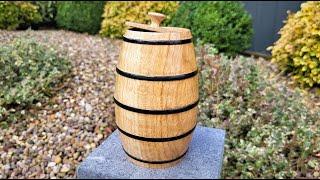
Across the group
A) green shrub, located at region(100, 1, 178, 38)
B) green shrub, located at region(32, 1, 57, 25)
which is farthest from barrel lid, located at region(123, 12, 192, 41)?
green shrub, located at region(32, 1, 57, 25)

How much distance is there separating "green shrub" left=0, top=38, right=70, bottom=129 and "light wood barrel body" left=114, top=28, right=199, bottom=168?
4.54ft

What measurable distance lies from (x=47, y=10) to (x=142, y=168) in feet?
15.2

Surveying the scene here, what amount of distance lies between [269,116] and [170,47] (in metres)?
1.72

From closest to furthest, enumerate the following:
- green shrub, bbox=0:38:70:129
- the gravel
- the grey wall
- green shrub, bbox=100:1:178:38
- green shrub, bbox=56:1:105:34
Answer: the gravel
green shrub, bbox=0:38:70:129
green shrub, bbox=100:1:178:38
green shrub, bbox=56:1:105:34
the grey wall

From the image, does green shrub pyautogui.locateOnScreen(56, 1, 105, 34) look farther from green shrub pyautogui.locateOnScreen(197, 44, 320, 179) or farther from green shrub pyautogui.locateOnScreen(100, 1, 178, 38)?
green shrub pyautogui.locateOnScreen(197, 44, 320, 179)

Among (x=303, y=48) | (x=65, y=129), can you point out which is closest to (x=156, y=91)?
(x=65, y=129)

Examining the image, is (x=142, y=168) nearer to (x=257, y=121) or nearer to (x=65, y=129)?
(x=65, y=129)

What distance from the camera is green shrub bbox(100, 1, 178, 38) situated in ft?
17.6

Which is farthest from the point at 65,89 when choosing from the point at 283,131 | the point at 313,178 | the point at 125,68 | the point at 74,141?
the point at 313,178

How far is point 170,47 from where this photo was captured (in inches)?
66.6

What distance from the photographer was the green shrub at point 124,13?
538 cm

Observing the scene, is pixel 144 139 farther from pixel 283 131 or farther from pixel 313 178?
pixel 283 131

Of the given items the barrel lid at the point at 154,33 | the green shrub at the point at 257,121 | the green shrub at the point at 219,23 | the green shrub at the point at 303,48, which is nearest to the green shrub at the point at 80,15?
the green shrub at the point at 219,23

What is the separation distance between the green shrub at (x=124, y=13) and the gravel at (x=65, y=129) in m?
1.73
